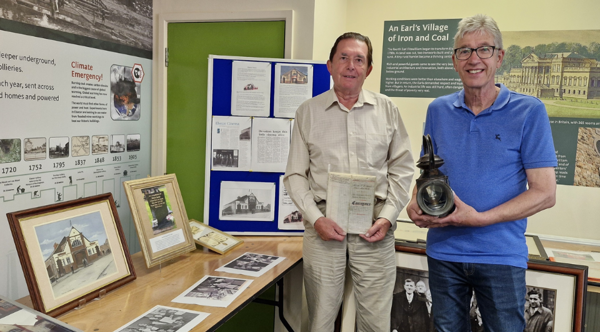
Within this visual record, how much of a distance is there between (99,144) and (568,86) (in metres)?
2.96

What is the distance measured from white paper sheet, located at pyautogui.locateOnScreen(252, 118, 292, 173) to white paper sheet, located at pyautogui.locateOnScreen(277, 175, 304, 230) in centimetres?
11

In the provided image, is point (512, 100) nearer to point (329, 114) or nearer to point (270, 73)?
point (329, 114)

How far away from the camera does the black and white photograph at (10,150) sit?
5.69 feet

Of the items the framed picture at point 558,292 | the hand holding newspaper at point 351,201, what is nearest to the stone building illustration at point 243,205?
the hand holding newspaper at point 351,201

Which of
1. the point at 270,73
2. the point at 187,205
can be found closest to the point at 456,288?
the point at 270,73

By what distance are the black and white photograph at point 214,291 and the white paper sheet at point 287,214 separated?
707mm

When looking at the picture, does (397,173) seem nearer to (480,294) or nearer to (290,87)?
(480,294)

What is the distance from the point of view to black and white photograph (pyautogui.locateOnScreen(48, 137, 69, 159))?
1.97 meters

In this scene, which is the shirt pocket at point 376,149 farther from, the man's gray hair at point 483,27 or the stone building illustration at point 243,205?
the stone building illustration at point 243,205

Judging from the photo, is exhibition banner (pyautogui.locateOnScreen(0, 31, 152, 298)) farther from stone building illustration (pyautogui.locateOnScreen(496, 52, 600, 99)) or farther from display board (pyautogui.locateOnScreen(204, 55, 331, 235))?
stone building illustration (pyautogui.locateOnScreen(496, 52, 600, 99))

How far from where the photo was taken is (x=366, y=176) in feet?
6.38

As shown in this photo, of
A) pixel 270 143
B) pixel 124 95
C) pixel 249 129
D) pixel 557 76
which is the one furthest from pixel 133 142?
pixel 557 76

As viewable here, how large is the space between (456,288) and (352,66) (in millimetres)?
1003

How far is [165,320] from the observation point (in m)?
1.50
